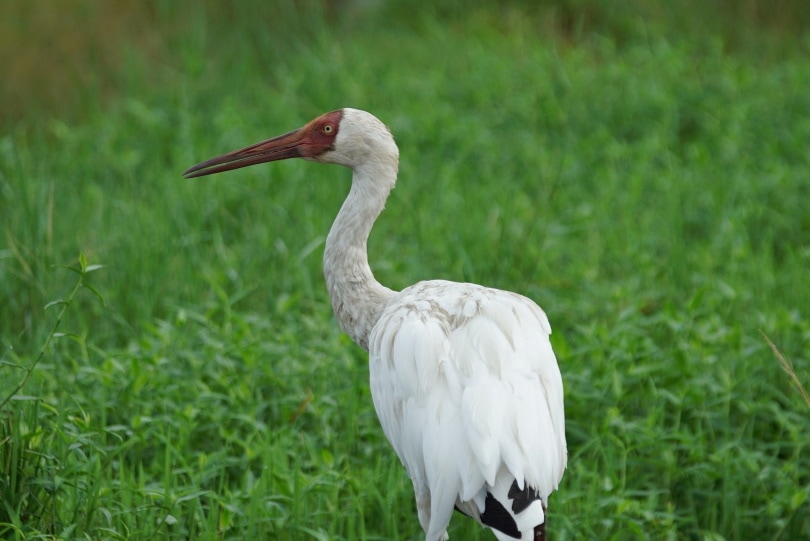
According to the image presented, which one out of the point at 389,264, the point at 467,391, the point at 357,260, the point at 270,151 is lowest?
the point at 389,264

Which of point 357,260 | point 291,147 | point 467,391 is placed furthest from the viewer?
point 291,147

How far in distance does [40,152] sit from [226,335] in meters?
2.40

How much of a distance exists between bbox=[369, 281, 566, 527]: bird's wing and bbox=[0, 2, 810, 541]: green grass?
59 cm

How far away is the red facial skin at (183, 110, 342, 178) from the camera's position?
384cm

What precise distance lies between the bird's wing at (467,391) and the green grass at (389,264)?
594 mm

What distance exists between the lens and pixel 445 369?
3.26m

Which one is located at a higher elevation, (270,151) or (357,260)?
(270,151)

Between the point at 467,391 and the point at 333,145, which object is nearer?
the point at 467,391

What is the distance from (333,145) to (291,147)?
0.54 feet

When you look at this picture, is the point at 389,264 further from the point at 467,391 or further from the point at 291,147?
the point at 467,391

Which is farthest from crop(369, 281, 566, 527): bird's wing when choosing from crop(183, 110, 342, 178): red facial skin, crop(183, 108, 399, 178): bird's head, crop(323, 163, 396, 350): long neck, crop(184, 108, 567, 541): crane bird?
crop(183, 110, 342, 178): red facial skin

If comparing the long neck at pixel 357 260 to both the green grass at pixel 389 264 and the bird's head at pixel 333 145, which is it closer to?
the bird's head at pixel 333 145

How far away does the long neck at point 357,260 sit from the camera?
375 cm

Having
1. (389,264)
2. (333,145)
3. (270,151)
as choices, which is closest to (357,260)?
(333,145)
